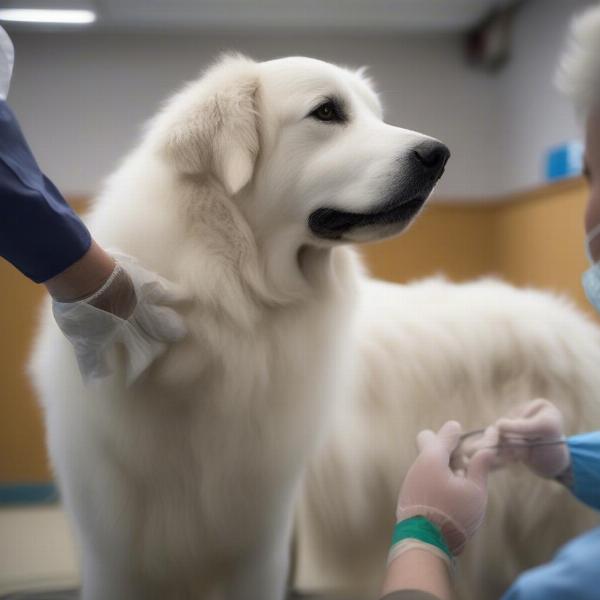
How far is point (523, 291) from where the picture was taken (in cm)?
135

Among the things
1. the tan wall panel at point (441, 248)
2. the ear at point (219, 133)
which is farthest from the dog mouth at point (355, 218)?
the tan wall panel at point (441, 248)

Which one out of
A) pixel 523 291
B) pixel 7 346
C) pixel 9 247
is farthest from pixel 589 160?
pixel 7 346

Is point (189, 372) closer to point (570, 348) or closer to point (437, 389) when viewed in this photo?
point (437, 389)

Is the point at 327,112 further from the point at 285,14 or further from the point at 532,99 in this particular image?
the point at 532,99

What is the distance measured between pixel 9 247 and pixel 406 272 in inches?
74.8

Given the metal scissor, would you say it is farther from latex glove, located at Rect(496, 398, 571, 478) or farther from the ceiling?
the ceiling

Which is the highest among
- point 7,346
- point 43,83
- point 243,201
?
point 43,83

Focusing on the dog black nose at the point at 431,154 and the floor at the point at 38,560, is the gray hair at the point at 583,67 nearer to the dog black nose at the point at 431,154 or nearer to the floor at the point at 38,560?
the dog black nose at the point at 431,154

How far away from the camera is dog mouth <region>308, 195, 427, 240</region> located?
0.83 m

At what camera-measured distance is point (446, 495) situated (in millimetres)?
656

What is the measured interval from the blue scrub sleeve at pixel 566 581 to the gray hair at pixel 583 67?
392mm

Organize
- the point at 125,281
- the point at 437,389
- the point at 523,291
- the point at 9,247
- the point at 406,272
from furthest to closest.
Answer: the point at 406,272 < the point at 523,291 < the point at 437,389 < the point at 125,281 < the point at 9,247

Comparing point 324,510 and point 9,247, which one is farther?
point 324,510

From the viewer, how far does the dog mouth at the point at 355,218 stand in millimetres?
828
